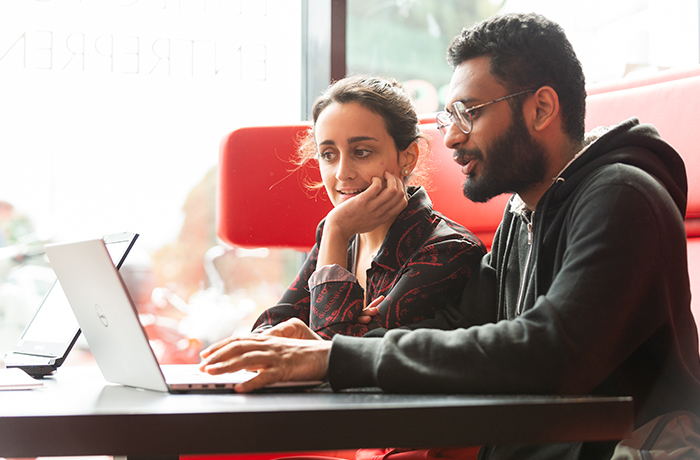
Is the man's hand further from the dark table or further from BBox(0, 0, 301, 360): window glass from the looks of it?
BBox(0, 0, 301, 360): window glass

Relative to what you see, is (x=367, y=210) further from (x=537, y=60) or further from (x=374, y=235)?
(x=537, y=60)

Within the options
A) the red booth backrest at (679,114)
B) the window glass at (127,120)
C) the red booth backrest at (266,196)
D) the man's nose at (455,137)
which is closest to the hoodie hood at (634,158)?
the man's nose at (455,137)

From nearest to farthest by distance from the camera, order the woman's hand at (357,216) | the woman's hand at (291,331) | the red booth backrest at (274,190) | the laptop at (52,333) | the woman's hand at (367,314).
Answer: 1. the woman's hand at (291,331)
2. the laptop at (52,333)
3. the woman's hand at (367,314)
4. the woman's hand at (357,216)
5. the red booth backrest at (274,190)

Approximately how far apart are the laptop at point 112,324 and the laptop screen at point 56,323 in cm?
21

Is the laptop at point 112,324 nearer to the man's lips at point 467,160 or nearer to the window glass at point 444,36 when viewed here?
the man's lips at point 467,160

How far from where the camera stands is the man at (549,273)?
706 millimetres

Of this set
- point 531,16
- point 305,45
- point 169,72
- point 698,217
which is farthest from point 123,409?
point 305,45

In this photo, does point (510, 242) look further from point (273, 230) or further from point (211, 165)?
point (211, 165)

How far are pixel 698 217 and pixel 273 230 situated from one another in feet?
3.77

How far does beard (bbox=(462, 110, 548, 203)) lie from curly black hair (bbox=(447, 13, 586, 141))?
0.18 feet

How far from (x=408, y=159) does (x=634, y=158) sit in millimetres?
701

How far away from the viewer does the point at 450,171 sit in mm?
1766

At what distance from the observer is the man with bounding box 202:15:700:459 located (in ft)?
2.32

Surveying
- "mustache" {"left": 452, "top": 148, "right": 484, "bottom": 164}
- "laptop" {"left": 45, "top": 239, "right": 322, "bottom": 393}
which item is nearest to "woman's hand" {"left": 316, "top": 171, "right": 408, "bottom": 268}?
"mustache" {"left": 452, "top": 148, "right": 484, "bottom": 164}
